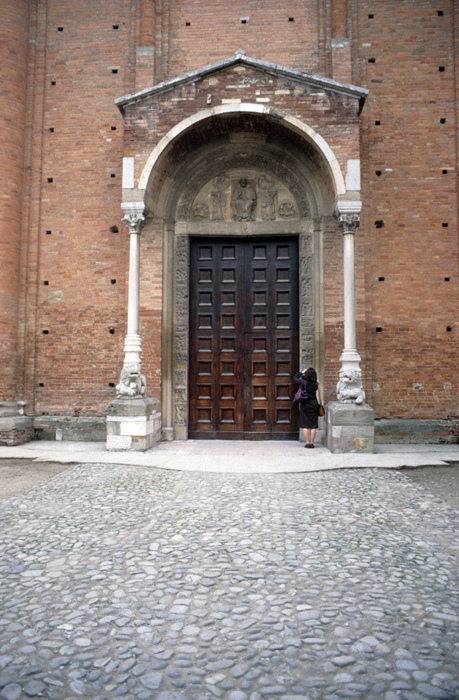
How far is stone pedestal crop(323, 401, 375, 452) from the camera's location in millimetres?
8047

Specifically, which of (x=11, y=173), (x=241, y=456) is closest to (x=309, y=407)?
(x=241, y=456)

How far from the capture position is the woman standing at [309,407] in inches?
341

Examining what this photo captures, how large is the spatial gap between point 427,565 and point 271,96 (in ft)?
27.8

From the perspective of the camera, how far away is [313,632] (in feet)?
8.34

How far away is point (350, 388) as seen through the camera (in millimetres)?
8281

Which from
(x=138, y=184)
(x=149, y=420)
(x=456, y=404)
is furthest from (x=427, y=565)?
(x=138, y=184)

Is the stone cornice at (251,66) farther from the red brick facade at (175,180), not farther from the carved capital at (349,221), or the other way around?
the carved capital at (349,221)

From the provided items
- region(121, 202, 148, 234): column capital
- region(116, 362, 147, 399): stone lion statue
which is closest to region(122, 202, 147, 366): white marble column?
region(121, 202, 148, 234): column capital

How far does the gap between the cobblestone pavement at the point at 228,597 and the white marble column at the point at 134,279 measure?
3677mm


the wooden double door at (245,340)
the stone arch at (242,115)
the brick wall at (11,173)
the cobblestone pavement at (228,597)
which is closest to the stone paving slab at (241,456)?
the wooden double door at (245,340)

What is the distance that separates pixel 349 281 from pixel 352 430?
274 centimetres

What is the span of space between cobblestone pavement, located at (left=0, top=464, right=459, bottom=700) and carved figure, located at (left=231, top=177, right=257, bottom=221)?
6.55 m

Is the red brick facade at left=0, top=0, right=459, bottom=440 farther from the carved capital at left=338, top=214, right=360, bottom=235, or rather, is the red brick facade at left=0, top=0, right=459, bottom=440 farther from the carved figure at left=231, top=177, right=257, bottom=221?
the carved figure at left=231, top=177, right=257, bottom=221

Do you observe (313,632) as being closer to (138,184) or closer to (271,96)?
(138,184)
